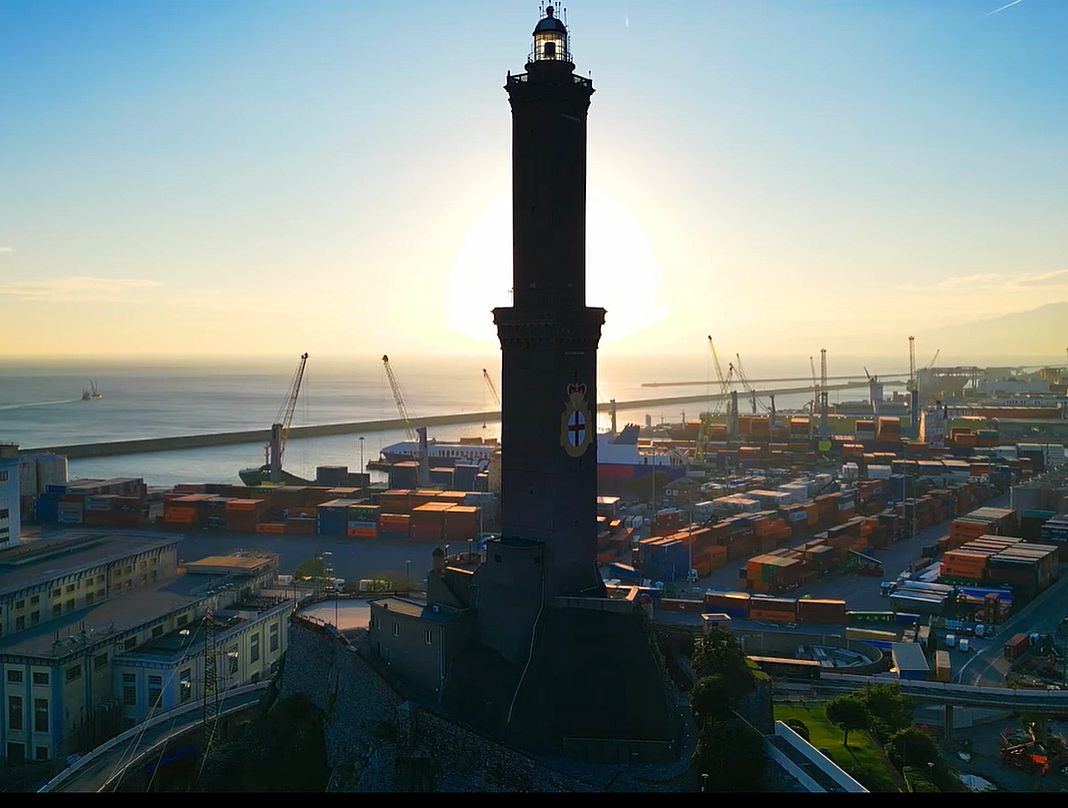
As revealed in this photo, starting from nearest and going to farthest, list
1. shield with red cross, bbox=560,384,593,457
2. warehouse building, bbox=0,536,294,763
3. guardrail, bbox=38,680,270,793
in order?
1. shield with red cross, bbox=560,384,593,457
2. guardrail, bbox=38,680,270,793
3. warehouse building, bbox=0,536,294,763

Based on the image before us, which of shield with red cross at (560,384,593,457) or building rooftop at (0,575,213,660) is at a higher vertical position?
shield with red cross at (560,384,593,457)

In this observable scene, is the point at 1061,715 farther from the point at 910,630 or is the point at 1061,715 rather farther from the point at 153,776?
the point at 153,776

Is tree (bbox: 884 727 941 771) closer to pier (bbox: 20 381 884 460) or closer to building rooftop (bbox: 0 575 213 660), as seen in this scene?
building rooftop (bbox: 0 575 213 660)

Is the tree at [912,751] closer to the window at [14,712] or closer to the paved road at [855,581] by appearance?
the paved road at [855,581]

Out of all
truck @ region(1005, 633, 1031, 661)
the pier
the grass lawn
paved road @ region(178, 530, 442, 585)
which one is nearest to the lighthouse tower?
the grass lawn

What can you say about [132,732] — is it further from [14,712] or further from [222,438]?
[222,438]

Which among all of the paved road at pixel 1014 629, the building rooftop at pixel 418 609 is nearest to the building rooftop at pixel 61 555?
the building rooftop at pixel 418 609

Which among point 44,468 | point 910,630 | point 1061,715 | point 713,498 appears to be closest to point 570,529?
point 1061,715
